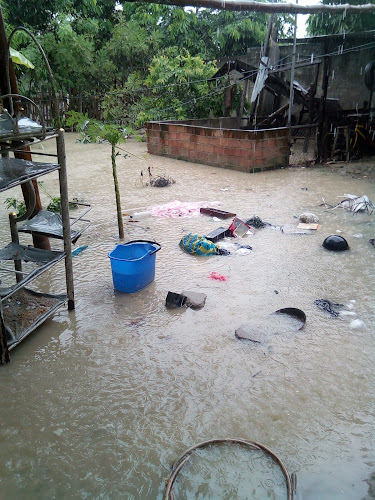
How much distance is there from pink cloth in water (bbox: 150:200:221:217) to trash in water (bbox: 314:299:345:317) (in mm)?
3052

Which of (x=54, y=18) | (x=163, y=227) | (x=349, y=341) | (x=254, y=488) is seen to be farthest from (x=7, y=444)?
(x=54, y=18)

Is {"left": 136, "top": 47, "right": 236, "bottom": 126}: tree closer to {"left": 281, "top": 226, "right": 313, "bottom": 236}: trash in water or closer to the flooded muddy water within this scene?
{"left": 281, "top": 226, "right": 313, "bottom": 236}: trash in water

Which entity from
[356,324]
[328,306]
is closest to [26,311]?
[328,306]

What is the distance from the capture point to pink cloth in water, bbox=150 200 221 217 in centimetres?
647

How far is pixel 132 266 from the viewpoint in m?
3.95

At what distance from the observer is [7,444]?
235cm

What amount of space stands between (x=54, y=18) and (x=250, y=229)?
14.6 meters

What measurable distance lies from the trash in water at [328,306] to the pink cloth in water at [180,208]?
3.05 metres

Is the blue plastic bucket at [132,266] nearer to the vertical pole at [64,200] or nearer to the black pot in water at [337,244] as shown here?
the vertical pole at [64,200]

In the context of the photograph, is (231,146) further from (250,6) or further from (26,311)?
(26,311)

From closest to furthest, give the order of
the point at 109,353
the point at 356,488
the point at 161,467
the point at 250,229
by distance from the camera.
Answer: the point at 356,488
the point at 161,467
the point at 109,353
the point at 250,229

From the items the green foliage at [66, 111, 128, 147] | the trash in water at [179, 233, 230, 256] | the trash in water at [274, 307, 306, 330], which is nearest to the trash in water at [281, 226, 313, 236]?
the trash in water at [179, 233, 230, 256]

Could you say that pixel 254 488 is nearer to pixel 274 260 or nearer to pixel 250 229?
pixel 274 260

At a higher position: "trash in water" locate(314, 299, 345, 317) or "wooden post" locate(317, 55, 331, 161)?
"wooden post" locate(317, 55, 331, 161)
